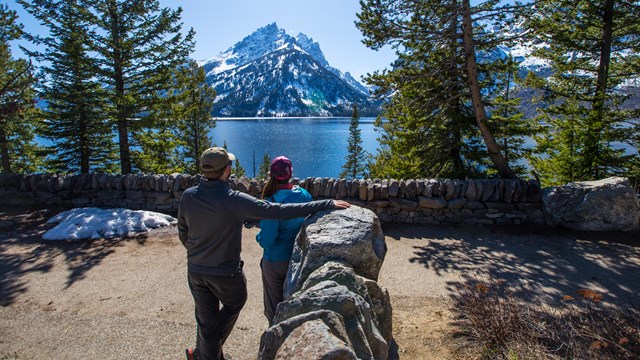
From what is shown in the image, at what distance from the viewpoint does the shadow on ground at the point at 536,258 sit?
5.04m

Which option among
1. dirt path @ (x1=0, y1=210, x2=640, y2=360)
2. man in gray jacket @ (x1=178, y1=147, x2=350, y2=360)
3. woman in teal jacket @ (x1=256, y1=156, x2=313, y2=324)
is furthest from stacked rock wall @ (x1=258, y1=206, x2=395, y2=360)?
dirt path @ (x1=0, y1=210, x2=640, y2=360)

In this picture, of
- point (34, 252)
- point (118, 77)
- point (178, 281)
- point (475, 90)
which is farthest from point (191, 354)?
point (118, 77)

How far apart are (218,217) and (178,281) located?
345 centimetres

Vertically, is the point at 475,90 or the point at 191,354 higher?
the point at 475,90

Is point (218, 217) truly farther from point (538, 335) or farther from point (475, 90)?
point (475, 90)

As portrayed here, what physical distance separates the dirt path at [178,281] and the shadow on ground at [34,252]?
2 cm

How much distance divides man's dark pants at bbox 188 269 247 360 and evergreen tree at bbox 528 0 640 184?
1021cm

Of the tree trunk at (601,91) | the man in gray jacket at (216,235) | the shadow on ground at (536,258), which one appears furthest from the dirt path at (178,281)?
the tree trunk at (601,91)

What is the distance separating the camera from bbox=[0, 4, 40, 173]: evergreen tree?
409 inches

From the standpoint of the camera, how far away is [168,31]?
459 inches

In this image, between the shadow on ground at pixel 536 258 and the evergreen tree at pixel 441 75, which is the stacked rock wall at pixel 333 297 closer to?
the shadow on ground at pixel 536 258

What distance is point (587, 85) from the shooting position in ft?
37.9

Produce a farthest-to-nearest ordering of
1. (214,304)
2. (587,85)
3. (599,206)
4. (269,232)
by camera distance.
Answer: (587,85) < (599,206) < (269,232) < (214,304)

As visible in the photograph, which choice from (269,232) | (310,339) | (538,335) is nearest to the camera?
(310,339)
